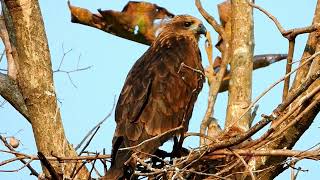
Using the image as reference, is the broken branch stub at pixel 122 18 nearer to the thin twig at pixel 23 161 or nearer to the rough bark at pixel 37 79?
the rough bark at pixel 37 79

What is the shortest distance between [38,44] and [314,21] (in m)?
2.03

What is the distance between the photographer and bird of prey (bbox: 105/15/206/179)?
19.6ft

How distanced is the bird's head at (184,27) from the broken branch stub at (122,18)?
194 mm

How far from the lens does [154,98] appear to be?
6301mm

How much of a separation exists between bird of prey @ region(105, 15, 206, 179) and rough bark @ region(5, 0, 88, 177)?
471 millimetres

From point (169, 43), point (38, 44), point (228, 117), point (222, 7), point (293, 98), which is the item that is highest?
point (222, 7)

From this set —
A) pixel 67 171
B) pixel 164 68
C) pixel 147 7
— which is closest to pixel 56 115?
pixel 67 171

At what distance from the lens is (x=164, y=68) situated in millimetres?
Answer: 6551

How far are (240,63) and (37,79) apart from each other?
179cm

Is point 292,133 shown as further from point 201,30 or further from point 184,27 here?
point 184,27

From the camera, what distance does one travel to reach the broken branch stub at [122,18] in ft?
25.1

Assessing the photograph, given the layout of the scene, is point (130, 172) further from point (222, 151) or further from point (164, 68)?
point (164, 68)

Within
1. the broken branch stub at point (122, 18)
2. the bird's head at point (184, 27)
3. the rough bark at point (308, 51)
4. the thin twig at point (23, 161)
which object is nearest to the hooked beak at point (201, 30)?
the bird's head at point (184, 27)

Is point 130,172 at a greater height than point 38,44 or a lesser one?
lesser
